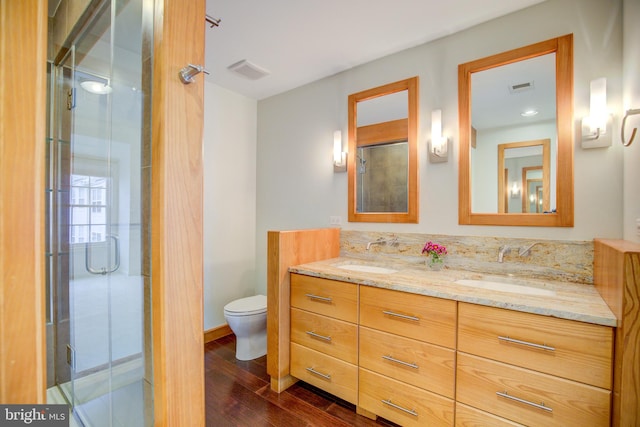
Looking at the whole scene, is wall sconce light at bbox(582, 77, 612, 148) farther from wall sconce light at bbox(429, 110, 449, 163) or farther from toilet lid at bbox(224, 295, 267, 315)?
toilet lid at bbox(224, 295, 267, 315)

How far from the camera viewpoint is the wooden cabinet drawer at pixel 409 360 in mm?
→ 1412

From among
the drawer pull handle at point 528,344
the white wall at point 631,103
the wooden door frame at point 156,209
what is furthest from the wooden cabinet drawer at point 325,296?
the white wall at point 631,103

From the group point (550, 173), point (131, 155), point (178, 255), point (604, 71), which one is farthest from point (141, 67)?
point (604, 71)

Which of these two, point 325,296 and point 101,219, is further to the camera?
point 325,296

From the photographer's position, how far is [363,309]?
1.69 metres

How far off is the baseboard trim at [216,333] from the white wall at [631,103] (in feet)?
10.5

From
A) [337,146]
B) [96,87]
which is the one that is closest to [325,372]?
[337,146]

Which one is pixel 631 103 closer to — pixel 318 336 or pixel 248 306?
pixel 318 336

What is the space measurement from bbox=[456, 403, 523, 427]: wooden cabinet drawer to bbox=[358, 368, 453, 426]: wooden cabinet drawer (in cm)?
4

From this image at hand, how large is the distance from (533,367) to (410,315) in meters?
0.55

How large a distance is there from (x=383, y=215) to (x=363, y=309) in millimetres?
919

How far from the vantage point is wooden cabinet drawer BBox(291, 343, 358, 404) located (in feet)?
5.71

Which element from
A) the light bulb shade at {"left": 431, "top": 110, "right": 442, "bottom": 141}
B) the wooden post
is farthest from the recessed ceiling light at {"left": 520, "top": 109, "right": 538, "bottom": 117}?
the wooden post

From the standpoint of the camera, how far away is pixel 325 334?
6.06 feet
